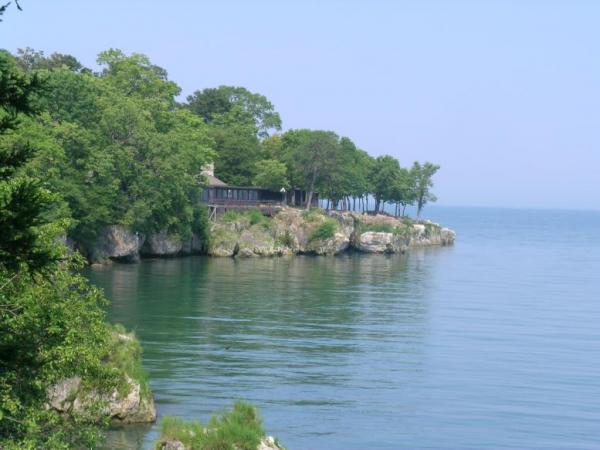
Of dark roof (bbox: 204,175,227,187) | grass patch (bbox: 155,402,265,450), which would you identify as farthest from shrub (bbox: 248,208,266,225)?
grass patch (bbox: 155,402,265,450)

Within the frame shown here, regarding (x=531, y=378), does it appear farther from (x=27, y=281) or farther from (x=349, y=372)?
(x=27, y=281)

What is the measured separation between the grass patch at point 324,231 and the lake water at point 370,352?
1832cm

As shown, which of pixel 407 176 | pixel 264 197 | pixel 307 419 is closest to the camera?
pixel 307 419

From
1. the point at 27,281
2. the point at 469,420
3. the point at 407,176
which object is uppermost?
the point at 407,176

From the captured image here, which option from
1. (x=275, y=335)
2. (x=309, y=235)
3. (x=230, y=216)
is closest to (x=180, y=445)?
(x=275, y=335)

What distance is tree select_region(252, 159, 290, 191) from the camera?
10725 centimetres

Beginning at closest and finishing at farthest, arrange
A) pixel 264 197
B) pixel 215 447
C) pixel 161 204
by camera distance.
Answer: pixel 215 447, pixel 161 204, pixel 264 197

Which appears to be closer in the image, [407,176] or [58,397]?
[58,397]

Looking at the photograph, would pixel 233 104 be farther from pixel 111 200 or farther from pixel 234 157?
pixel 111 200

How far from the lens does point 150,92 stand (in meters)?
94.8

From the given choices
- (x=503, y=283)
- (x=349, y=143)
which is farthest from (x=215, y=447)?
(x=349, y=143)

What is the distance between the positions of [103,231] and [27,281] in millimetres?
56600

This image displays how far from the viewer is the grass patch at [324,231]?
338 feet

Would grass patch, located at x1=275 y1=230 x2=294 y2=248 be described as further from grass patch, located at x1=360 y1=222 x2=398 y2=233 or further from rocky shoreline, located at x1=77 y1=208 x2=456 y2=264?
grass patch, located at x1=360 y1=222 x2=398 y2=233
